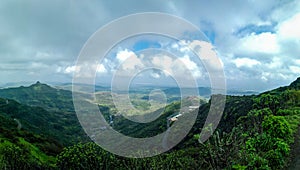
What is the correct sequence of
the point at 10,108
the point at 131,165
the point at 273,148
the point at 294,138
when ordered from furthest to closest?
the point at 10,108, the point at 131,165, the point at 294,138, the point at 273,148

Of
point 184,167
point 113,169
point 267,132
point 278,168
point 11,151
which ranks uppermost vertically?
point 267,132

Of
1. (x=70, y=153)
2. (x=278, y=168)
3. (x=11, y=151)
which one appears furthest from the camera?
(x=11, y=151)

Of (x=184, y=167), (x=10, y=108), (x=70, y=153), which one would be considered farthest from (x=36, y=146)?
(x=10, y=108)

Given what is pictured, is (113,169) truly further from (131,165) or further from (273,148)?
(273,148)

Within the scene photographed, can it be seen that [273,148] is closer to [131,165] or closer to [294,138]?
[294,138]

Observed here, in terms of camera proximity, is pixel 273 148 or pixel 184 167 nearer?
pixel 273 148

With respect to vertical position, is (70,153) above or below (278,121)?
below

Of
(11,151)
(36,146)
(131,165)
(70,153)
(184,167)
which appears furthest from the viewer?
(36,146)

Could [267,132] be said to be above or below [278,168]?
above

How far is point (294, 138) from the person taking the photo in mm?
15930

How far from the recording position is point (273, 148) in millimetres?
12438

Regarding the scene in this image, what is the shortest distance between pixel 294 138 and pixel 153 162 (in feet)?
27.7

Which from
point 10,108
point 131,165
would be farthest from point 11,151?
point 10,108

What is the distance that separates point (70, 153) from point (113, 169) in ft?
12.9
